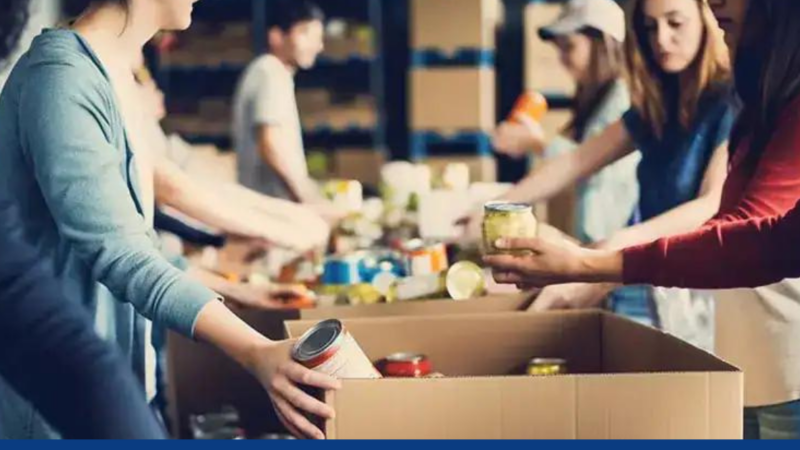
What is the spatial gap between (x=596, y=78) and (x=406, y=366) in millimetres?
682

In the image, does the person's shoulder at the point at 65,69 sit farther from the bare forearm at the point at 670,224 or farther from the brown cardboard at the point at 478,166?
the bare forearm at the point at 670,224

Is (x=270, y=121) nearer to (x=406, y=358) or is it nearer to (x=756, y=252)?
(x=406, y=358)

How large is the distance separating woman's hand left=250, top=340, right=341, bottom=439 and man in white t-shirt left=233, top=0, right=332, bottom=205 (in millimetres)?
677

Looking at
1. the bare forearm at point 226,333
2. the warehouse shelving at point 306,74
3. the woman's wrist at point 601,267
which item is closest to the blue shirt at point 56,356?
the bare forearm at point 226,333

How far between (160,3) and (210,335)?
56cm

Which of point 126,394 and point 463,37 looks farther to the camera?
point 463,37

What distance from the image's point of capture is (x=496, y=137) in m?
→ 2.53

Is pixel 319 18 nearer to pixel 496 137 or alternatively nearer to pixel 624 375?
pixel 496 137

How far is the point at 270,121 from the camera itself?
2764 mm

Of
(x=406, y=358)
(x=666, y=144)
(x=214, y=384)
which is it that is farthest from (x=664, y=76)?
(x=214, y=384)

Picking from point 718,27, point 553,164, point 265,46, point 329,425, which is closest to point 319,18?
point 265,46

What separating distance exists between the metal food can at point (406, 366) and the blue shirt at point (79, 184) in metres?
0.33

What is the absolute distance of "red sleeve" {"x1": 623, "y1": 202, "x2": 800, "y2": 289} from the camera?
6.64ft

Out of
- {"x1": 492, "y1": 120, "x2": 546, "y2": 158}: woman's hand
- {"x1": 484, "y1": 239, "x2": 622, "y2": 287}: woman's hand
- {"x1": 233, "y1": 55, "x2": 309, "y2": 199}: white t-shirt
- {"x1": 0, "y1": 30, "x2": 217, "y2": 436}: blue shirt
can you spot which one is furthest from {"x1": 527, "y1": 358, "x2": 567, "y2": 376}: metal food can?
{"x1": 233, "y1": 55, "x2": 309, "y2": 199}: white t-shirt
